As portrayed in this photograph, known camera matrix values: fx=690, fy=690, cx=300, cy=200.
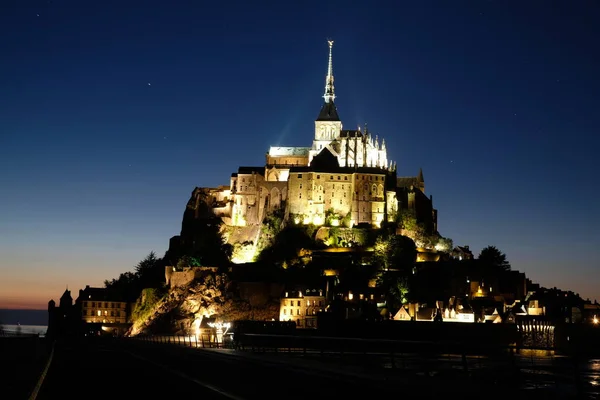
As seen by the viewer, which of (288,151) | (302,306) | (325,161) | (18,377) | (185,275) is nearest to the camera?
(18,377)

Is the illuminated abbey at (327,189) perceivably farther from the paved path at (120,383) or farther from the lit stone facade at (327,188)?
the paved path at (120,383)

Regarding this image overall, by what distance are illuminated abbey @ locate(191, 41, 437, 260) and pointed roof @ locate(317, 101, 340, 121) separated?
3.26m

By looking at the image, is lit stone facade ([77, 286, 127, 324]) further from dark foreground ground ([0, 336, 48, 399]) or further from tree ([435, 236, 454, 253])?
dark foreground ground ([0, 336, 48, 399])

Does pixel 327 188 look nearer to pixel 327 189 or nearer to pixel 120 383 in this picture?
pixel 327 189

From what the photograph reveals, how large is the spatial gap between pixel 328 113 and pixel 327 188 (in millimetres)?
28297

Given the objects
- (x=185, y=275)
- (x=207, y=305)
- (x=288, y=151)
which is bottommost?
(x=207, y=305)

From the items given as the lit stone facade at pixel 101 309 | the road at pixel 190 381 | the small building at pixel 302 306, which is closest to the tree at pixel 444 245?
the small building at pixel 302 306

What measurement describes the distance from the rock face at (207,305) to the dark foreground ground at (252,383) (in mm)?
57938

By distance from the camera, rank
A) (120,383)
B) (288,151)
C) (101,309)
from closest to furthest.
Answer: (120,383), (101,309), (288,151)

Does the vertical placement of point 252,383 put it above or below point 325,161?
below

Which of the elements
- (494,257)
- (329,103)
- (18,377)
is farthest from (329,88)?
(18,377)

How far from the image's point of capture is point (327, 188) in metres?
108

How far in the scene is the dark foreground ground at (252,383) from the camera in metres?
18.4

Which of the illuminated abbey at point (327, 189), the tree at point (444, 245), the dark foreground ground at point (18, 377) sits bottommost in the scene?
the dark foreground ground at point (18, 377)
